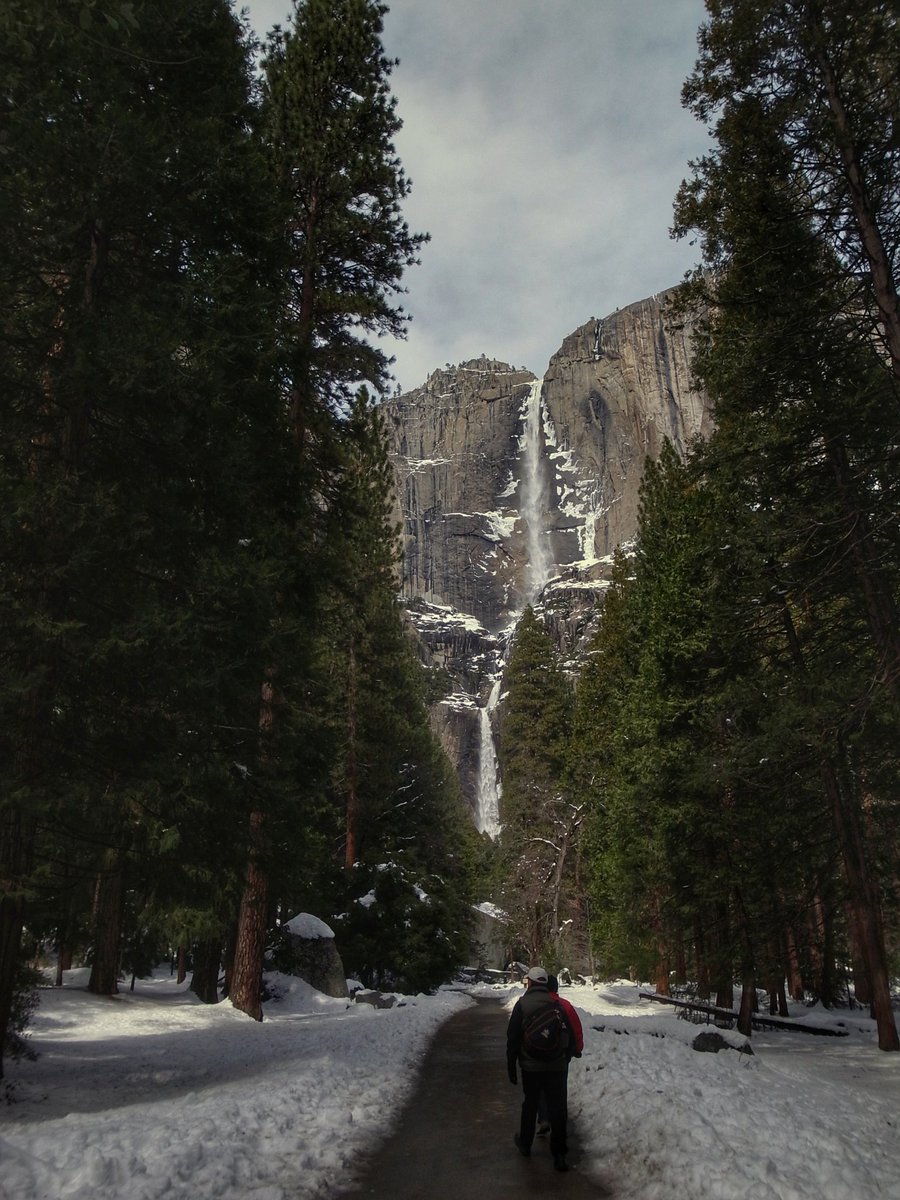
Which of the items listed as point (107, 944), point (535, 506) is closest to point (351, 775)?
point (107, 944)

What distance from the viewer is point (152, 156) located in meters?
8.11

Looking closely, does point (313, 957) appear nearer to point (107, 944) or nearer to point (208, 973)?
point (208, 973)

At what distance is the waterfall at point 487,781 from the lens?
109 m

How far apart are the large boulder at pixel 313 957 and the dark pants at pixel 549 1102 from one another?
54.4 feet

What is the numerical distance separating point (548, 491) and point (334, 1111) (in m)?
184

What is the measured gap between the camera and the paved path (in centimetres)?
534

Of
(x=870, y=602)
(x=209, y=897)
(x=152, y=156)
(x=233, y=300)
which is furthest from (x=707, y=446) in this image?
(x=209, y=897)

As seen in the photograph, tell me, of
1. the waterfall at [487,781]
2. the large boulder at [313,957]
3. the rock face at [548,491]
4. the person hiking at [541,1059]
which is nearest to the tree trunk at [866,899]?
the person hiking at [541,1059]

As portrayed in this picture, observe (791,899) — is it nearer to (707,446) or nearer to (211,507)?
(707,446)

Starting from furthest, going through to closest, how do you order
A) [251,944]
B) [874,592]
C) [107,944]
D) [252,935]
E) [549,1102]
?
[107,944] → [251,944] → [252,935] → [874,592] → [549,1102]

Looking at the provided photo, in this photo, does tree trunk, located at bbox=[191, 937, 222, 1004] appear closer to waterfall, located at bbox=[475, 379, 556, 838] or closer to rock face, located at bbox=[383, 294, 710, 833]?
waterfall, located at bbox=[475, 379, 556, 838]

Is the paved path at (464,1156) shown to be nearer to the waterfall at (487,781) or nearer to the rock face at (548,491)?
the waterfall at (487,781)

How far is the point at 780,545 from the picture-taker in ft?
36.5

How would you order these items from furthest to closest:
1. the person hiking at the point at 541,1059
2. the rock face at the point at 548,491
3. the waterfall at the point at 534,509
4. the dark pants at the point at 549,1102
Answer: the waterfall at the point at 534,509 < the rock face at the point at 548,491 < the person hiking at the point at 541,1059 < the dark pants at the point at 549,1102
